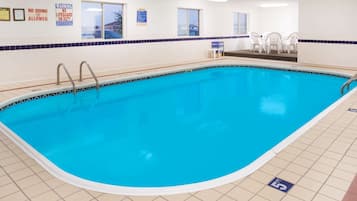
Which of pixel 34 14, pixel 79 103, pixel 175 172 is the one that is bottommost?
pixel 175 172

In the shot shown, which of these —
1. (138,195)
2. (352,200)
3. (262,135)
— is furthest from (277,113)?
(138,195)

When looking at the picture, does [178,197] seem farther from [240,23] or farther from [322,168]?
[240,23]

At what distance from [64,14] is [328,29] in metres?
6.93

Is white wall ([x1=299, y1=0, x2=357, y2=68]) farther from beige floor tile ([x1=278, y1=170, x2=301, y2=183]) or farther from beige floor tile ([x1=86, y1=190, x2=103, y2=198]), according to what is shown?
beige floor tile ([x1=86, y1=190, x2=103, y2=198])

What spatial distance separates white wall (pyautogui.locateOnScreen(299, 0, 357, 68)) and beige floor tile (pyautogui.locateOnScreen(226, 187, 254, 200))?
753 centimetres

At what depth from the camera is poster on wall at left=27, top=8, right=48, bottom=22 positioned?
21.0 feet

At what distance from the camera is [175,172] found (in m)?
3.24

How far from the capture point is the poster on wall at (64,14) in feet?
22.6

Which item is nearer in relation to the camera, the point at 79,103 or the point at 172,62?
the point at 79,103

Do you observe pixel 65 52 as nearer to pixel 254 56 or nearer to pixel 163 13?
pixel 163 13

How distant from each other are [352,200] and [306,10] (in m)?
7.74

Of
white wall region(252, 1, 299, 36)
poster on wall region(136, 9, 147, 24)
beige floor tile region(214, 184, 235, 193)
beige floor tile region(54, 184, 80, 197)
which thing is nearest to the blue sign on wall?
beige floor tile region(214, 184, 235, 193)

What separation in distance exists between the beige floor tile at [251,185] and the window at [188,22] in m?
8.18

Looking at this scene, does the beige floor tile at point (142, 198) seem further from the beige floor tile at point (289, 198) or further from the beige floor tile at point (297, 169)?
the beige floor tile at point (297, 169)
